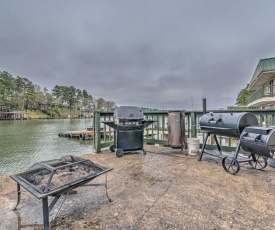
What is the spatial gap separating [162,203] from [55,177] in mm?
1162

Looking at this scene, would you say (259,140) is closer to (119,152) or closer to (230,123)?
(230,123)

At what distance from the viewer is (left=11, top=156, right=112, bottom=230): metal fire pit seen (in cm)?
131

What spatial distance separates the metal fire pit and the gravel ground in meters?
0.22

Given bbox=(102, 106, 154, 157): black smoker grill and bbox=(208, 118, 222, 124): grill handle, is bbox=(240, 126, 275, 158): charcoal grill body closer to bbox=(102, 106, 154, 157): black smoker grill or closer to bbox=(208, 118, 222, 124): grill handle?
bbox=(208, 118, 222, 124): grill handle

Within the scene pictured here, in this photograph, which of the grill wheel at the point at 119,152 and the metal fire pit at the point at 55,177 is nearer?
the metal fire pit at the point at 55,177

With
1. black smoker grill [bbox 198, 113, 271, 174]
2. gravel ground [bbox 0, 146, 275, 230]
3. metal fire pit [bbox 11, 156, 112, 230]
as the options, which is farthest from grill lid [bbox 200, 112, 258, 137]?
metal fire pit [bbox 11, 156, 112, 230]

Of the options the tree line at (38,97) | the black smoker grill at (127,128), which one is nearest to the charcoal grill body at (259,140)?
the black smoker grill at (127,128)

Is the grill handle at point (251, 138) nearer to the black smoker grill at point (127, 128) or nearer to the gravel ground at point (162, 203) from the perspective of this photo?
the gravel ground at point (162, 203)

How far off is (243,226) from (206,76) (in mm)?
17357

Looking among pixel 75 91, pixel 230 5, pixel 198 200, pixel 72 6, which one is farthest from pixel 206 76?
pixel 75 91

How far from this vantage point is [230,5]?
748 cm

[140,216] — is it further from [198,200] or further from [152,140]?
[152,140]

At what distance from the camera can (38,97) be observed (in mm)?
70125

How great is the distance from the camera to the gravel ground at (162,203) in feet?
4.74
